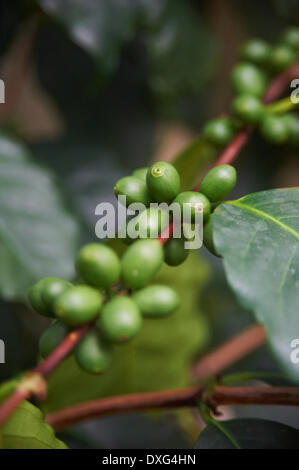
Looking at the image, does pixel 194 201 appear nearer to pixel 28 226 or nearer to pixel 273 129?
pixel 273 129

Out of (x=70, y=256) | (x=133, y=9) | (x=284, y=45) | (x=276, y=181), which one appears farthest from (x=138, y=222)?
(x=276, y=181)

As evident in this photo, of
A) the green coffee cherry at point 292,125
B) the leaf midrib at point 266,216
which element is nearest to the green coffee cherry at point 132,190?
the leaf midrib at point 266,216

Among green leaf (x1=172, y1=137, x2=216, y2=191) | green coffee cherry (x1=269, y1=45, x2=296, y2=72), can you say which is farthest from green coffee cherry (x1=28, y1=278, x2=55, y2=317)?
green coffee cherry (x1=269, y1=45, x2=296, y2=72)

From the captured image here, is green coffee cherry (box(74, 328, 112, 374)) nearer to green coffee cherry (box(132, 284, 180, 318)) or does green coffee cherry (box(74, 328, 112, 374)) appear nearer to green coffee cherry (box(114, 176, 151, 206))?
green coffee cherry (box(132, 284, 180, 318))

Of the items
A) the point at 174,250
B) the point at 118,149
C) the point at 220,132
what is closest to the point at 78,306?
the point at 174,250

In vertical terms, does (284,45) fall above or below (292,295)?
above

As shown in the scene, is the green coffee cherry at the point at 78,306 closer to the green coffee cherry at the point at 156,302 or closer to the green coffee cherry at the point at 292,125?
the green coffee cherry at the point at 156,302
